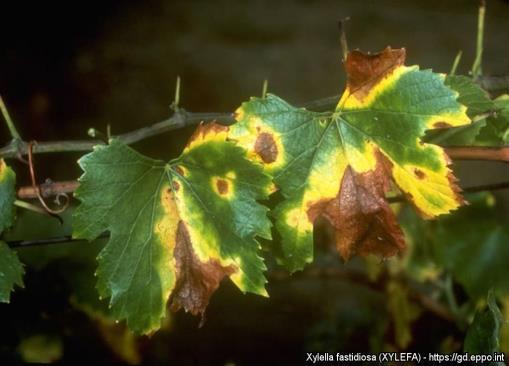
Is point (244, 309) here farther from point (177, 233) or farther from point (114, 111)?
point (177, 233)

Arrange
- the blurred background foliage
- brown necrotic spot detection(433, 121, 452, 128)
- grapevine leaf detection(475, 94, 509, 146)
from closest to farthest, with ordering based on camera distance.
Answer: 1. brown necrotic spot detection(433, 121, 452, 128)
2. grapevine leaf detection(475, 94, 509, 146)
3. the blurred background foliage

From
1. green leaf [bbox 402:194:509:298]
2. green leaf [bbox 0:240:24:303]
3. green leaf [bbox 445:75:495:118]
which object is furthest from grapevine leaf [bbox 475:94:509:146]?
green leaf [bbox 0:240:24:303]

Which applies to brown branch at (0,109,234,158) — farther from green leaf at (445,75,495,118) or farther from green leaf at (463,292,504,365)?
green leaf at (463,292,504,365)

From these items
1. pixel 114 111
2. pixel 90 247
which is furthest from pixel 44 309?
pixel 114 111

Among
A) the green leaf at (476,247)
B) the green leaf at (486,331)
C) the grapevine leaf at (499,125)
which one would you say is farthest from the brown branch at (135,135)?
the green leaf at (476,247)

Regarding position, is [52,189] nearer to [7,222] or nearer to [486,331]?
[7,222]

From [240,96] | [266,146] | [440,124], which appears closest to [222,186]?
[266,146]
